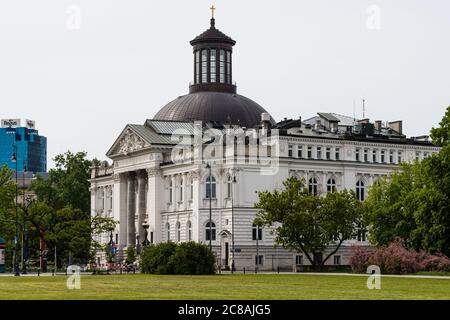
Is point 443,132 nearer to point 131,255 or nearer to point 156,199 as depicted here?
point 131,255

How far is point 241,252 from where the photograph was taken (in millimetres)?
118562

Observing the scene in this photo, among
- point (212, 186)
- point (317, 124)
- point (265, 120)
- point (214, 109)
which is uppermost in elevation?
point (214, 109)

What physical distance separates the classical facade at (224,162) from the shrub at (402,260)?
2322 cm

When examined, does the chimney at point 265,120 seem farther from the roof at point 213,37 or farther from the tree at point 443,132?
the tree at point 443,132

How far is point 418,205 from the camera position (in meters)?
90.2

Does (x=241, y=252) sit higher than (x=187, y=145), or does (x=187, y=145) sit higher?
(x=187, y=145)

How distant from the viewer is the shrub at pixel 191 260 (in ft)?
284

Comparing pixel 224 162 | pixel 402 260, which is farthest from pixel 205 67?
pixel 402 260

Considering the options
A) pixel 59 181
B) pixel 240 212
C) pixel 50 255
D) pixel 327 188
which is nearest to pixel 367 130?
pixel 327 188

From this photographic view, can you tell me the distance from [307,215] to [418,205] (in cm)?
1522

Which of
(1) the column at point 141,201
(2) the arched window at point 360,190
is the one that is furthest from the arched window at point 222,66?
(2) the arched window at point 360,190
